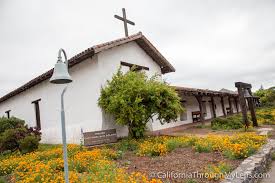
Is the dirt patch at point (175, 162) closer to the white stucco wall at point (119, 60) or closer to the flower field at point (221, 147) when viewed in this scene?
the flower field at point (221, 147)

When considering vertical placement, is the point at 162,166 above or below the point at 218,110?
below

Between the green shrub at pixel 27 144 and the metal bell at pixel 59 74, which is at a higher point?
the metal bell at pixel 59 74

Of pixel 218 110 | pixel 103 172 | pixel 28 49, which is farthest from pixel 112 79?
pixel 218 110

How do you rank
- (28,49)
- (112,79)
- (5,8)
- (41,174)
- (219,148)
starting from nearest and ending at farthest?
(41,174)
(219,148)
(5,8)
(112,79)
(28,49)

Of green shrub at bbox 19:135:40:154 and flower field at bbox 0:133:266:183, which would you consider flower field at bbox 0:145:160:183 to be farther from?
green shrub at bbox 19:135:40:154

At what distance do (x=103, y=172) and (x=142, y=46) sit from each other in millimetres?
10722

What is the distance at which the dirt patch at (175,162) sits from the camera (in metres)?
6.52

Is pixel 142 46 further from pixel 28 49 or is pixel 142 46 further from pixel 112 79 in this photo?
pixel 28 49

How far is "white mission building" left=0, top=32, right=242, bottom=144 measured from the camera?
12.0 meters

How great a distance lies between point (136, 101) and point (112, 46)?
3.52 m

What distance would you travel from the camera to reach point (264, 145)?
8.52 meters

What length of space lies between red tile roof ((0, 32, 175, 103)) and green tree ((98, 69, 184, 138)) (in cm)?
166

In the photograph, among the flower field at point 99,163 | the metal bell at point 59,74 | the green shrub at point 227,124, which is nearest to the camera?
the metal bell at point 59,74

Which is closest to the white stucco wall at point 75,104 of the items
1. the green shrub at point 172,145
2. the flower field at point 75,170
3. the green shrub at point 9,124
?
the green shrub at point 9,124
